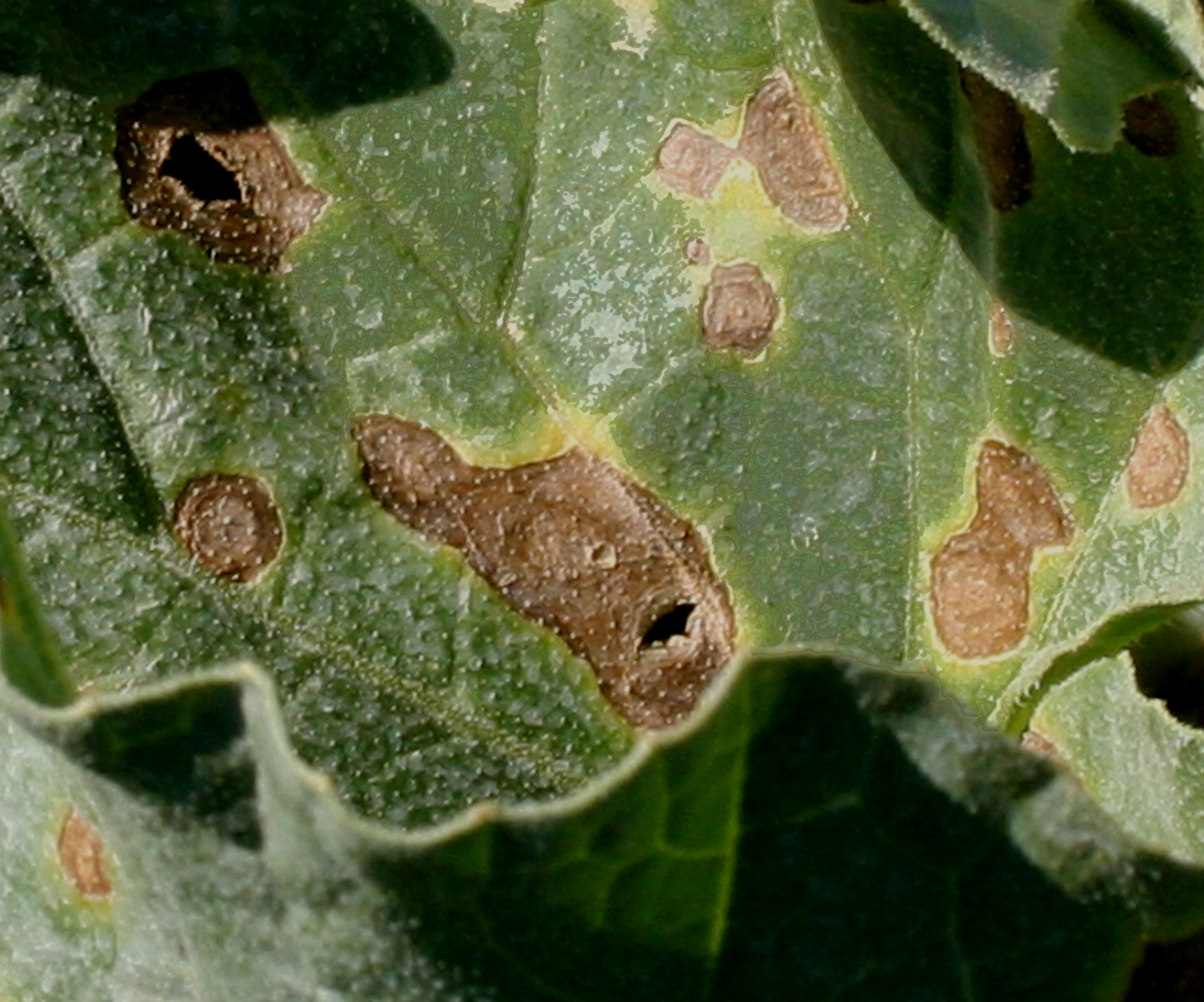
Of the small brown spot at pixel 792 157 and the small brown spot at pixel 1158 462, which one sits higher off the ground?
the small brown spot at pixel 792 157

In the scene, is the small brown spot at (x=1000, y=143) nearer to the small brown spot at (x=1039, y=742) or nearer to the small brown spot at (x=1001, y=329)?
the small brown spot at (x=1001, y=329)

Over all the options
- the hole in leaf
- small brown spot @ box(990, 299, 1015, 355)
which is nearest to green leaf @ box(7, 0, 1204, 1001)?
small brown spot @ box(990, 299, 1015, 355)

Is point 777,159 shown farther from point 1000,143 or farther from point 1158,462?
point 1158,462

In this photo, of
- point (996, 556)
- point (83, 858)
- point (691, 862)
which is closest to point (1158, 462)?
point (996, 556)

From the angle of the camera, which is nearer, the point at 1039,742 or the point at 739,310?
the point at 1039,742

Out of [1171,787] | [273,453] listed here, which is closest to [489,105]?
[273,453]


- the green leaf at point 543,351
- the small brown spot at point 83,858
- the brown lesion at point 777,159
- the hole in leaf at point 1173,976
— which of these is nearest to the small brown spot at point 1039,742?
the green leaf at point 543,351
